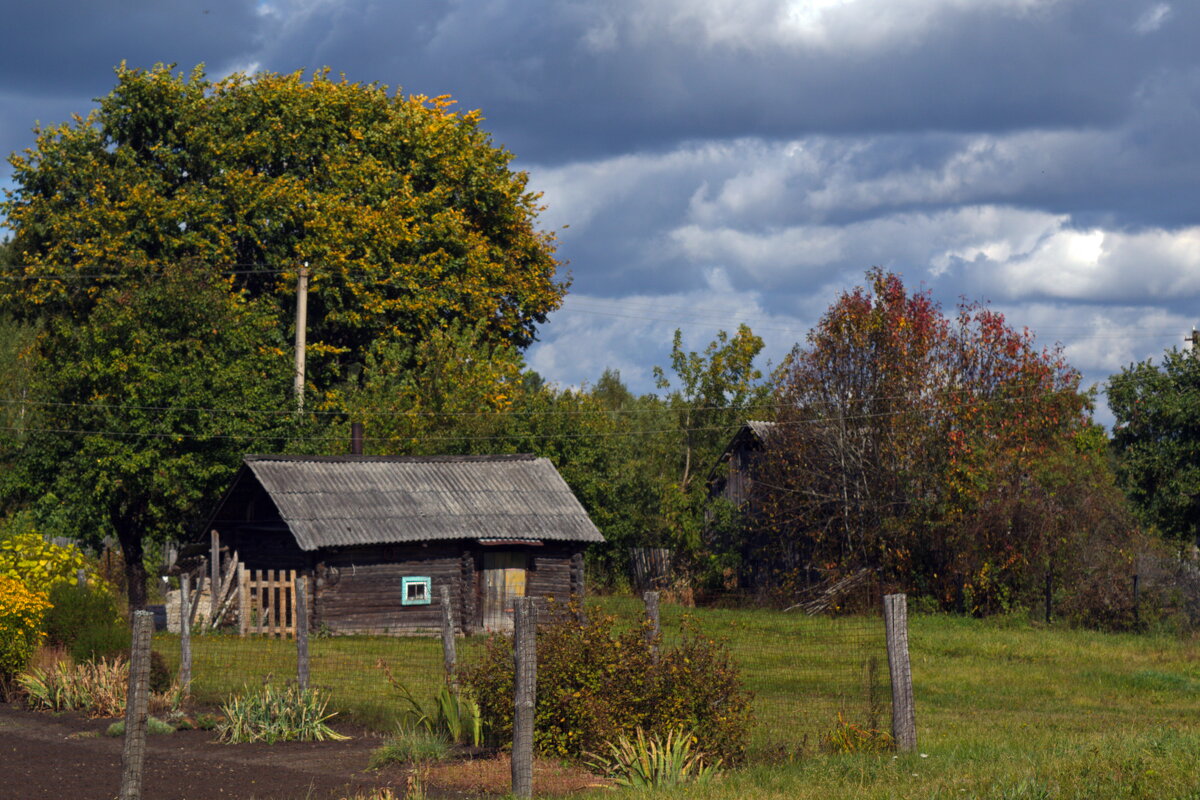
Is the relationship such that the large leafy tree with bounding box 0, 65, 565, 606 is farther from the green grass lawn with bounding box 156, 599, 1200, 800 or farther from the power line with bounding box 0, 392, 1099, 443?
the green grass lawn with bounding box 156, 599, 1200, 800

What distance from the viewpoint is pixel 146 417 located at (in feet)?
113

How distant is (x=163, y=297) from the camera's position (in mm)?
36812

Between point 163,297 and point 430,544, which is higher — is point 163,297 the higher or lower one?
the higher one

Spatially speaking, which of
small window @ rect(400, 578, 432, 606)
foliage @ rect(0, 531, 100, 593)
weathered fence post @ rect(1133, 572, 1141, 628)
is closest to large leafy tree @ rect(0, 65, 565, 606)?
small window @ rect(400, 578, 432, 606)

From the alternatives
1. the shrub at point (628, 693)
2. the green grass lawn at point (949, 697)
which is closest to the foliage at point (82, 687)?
the green grass lawn at point (949, 697)

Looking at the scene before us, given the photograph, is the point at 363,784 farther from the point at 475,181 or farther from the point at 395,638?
the point at 475,181

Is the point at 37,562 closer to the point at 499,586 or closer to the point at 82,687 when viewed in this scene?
the point at 82,687

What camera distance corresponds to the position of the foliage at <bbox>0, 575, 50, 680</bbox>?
20.6 m

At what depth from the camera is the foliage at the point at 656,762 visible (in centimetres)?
1180

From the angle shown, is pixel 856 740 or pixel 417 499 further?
pixel 417 499

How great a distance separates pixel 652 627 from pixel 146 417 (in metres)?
24.4

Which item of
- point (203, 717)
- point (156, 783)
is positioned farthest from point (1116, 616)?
point (156, 783)

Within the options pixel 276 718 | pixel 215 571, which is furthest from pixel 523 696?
pixel 215 571

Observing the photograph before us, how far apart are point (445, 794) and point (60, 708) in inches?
385
